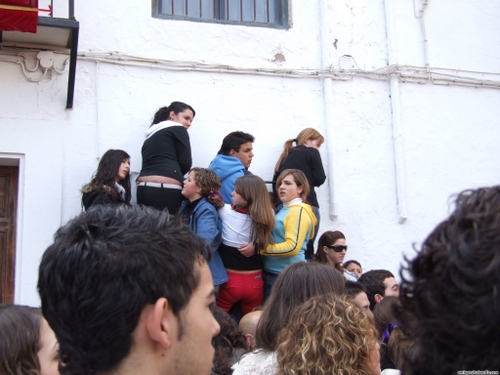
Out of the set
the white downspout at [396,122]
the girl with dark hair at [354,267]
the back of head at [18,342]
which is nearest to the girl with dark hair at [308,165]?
the girl with dark hair at [354,267]

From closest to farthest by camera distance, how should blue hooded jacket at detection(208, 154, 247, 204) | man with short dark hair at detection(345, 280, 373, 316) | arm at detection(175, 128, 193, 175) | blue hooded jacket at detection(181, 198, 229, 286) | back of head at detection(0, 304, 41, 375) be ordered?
back of head at detection(0, 304, 41, 375)
man with short dark hair at detection(345, 280, 373, 316)
blue hooded jacket at detection(181, 198, 229, 286)
arm at detection(175, 128, 193, 175)
blue hooded jacket at detection(208, 154, 247, 204)

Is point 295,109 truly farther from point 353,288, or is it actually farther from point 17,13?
point 17,13

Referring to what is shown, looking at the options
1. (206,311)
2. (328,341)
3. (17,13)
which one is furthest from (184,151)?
(206,311)

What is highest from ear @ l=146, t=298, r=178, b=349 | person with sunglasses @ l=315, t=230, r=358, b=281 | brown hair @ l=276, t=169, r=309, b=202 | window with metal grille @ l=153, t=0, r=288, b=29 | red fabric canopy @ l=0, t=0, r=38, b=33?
window with metal grille @ l=153, t=0, r=288, b=29

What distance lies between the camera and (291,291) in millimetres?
3146

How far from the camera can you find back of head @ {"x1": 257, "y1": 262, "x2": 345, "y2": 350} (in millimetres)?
3051

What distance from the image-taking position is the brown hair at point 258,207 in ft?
17.7

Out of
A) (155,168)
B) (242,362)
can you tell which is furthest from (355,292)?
(155,168)

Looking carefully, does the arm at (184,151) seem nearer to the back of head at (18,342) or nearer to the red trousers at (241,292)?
the red trousers at (241,292)

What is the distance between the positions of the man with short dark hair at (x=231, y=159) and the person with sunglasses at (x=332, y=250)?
991 mm

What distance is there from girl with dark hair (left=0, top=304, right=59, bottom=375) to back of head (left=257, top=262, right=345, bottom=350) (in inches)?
42.0

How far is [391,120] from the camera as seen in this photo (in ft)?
22.8

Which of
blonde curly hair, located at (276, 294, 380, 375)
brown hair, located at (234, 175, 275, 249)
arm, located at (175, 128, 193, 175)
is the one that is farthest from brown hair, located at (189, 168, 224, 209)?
blonde curly hair, located at (276, 294, 380, 375)

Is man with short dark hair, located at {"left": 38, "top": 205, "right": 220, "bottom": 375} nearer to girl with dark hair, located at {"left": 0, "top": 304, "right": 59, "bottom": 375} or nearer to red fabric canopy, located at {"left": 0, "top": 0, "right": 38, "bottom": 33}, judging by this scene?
girl with dark hair, located at {"left": 0, "top": 304, "right": 59, "bottom": 375}
